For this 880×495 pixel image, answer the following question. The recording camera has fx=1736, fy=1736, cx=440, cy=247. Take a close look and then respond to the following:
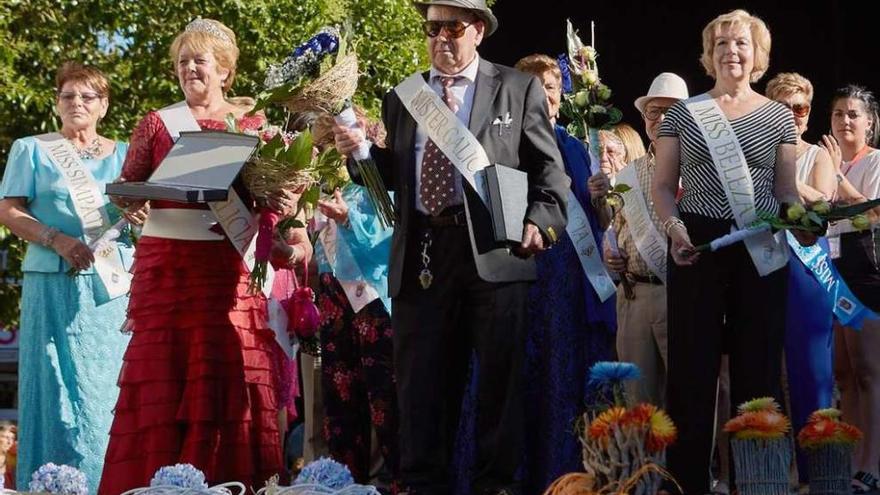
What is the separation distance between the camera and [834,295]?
22.1ft

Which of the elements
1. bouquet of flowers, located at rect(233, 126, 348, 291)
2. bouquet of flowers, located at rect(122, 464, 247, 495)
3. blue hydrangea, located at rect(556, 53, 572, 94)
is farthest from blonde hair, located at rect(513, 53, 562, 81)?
bouquet of flowers, located at rect(122, 464, 247, 495)

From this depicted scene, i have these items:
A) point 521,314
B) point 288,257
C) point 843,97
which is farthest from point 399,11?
point 521,314

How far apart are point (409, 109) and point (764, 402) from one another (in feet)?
A: 5.03

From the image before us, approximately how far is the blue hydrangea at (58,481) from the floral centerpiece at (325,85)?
1389 mm

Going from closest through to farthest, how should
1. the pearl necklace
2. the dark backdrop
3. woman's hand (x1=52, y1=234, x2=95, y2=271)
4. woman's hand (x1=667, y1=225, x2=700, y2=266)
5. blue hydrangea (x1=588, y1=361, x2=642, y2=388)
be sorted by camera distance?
blue hydrangea (x1=588, y1=361, x2=642, y2=388) < woman's hand (x1=667, y1=225, x2=700, y2=266) < woman's hand (x1=52, y1=234, x2=95, y2=271) < the pearl necklace < the dark backdrop

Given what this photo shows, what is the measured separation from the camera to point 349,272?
7137mm

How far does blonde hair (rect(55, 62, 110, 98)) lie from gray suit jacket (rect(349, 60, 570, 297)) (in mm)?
1991

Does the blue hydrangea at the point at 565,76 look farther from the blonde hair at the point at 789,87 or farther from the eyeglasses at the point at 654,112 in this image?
the blonde hair at the point at 789,87

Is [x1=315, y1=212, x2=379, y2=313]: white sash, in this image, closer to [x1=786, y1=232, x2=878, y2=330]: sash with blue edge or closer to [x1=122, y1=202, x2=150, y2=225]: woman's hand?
[x1=122, y1=202, x2=150, y2=225]: woman's hand

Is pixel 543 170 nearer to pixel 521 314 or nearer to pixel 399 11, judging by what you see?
pixel 521 314

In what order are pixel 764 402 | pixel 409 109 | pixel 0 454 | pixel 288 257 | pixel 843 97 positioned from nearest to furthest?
pixel 764 402 < pixel 409 109 < pixel 288 257 < pixel 843 97 < pixel 0 454

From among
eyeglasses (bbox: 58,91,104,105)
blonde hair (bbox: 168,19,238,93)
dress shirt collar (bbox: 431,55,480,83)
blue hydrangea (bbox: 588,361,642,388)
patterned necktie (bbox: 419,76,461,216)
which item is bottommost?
blue hydrangea (bbox: 588,361,642,388)

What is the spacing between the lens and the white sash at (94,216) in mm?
7352

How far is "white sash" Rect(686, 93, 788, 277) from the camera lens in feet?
19.3
